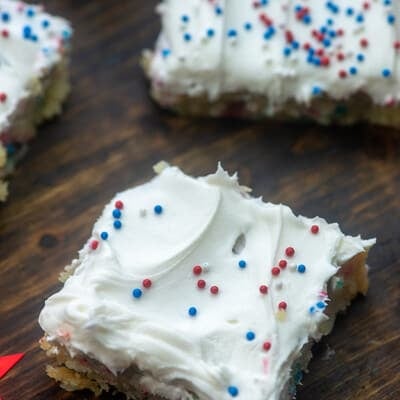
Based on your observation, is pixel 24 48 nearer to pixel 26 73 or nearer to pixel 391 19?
pixel 26 73

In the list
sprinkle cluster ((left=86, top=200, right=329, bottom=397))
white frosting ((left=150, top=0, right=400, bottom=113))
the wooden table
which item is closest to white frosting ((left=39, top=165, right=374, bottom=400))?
sprinkle cluster ((left=86, top=200, right=329, bottom=397))

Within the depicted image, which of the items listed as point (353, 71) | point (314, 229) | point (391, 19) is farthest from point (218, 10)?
point (314, 229)

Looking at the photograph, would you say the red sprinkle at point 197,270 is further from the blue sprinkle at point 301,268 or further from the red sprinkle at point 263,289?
the blue sprinkle at point 301,268

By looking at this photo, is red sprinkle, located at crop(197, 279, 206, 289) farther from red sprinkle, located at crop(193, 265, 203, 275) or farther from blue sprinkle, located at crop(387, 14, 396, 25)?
blue sprinkle, located at crop(387, 14, 396, 25)

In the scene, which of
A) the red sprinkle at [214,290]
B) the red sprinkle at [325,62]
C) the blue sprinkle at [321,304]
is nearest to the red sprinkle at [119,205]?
the red sprinkle at [214,290]

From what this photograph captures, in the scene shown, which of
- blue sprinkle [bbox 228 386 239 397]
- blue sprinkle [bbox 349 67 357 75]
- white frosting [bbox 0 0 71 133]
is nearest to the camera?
blue sprinkle [bbox 228 386 239 397]

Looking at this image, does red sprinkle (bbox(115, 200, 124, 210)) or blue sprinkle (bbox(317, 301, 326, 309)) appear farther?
red sprinkle (bbox(115, 200, 124, 210))

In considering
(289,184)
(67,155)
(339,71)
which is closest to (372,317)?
(289,184)
